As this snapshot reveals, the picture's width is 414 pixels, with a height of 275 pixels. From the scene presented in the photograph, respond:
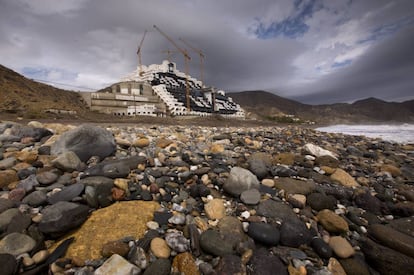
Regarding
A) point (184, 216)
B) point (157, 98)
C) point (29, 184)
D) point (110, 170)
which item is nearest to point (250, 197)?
point (184, 216)

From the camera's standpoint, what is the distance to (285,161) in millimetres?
4527

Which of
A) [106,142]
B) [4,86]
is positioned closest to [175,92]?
[4,86]

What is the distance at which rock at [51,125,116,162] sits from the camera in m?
3.57

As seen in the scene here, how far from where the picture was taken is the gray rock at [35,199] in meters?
2.27

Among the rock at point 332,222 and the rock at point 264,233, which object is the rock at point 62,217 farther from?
the rock at point 332,222

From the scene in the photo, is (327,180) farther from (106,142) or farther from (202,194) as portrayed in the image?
(106,142)

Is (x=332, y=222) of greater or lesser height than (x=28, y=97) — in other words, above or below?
below

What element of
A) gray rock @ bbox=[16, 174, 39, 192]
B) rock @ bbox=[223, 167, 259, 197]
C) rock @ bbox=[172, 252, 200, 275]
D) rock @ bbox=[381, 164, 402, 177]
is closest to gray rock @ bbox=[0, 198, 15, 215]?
gray rock @ bbox=[16, 174, 39, 192]

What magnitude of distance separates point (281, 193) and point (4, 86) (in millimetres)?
31604

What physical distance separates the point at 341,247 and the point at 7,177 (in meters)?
4.56

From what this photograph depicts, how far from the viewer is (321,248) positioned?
6.92 feet

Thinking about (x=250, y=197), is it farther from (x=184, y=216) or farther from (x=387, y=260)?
(x=387, y=260)

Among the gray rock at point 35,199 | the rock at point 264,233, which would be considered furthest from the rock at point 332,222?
the gray rock at point 35,199

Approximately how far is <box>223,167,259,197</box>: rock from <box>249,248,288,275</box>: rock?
1050 mm
